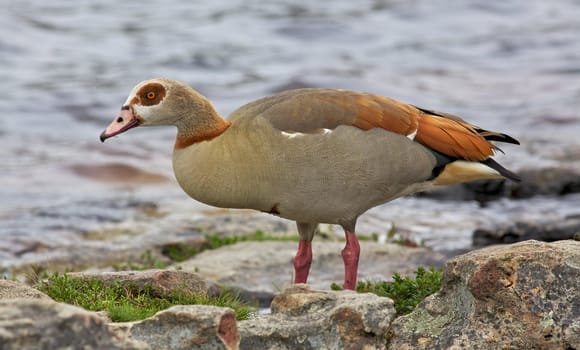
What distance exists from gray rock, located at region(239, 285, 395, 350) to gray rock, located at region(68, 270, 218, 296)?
1.53 meters

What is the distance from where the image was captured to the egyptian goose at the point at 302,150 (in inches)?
287

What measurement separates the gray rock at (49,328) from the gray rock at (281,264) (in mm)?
4855

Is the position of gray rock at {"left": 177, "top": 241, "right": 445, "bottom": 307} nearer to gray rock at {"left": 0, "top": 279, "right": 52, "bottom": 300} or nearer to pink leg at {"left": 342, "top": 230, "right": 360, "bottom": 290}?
pink leg at {"left": 342, "top": 230, "right": 360, "bottom": 290}

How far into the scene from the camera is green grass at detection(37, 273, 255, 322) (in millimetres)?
6754

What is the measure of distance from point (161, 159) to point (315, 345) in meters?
11.5

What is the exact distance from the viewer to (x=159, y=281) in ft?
23.6

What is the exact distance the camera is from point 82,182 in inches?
618

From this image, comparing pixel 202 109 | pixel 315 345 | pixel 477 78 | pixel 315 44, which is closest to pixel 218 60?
pixel 315 44

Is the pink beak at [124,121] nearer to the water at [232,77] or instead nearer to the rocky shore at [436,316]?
the rocky shore at [436,316]

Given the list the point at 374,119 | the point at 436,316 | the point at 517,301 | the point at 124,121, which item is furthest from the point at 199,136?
the point at 517,301

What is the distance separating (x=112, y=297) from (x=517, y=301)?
2.64 meters

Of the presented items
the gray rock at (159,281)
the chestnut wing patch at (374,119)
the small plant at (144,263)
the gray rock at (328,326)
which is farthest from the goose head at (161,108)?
the small plant at (144,263)

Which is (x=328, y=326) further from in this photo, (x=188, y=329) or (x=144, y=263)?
(x=144, y=263)

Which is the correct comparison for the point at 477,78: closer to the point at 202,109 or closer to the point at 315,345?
the point at 202,109
